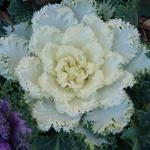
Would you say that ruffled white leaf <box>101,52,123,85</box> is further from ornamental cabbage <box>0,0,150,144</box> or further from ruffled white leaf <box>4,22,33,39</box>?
ruffled white leaf <box>4,22,33,39</box>

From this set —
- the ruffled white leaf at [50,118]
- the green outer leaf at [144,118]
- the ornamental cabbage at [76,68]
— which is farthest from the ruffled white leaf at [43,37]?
the green outer leaf at [144,118]

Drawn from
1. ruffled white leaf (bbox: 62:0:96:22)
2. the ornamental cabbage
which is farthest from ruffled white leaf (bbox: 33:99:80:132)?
ruffled white leaf (bbox: 62:0:96:22)

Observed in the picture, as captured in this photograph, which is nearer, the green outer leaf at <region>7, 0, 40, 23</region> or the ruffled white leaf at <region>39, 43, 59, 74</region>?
the ruffled white leaf at <region>39, 43, 59, 74</region>

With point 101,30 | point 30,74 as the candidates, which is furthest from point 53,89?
point 101,30

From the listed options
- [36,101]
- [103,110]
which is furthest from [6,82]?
[103,110]

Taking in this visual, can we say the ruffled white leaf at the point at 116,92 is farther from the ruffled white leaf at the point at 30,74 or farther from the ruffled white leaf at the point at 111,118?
the ruffled white leaf at the point at 30,74

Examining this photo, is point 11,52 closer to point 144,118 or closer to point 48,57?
point 48,57
